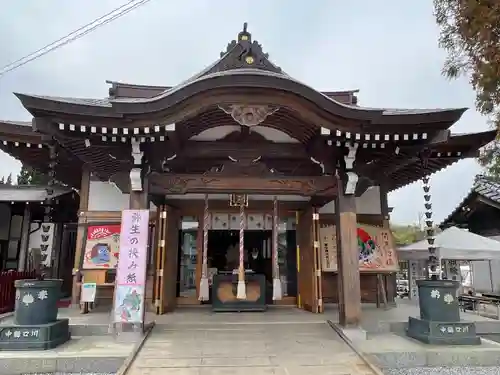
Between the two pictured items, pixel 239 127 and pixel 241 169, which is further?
pixel 239 127

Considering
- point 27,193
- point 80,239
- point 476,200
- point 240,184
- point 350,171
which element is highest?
point 476,200

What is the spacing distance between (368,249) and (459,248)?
2.80m

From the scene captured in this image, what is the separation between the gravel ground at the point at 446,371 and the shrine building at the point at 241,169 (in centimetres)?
101

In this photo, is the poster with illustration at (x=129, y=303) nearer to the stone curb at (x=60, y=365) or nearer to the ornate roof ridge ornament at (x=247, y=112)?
the stone curb at (x=60, y=365)

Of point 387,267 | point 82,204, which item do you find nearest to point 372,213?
point 387,267

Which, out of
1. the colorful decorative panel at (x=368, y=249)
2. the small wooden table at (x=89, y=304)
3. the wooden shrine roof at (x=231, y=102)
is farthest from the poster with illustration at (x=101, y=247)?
the colorful decorative panel at (x=368, y=249)

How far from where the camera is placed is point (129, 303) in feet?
17.8

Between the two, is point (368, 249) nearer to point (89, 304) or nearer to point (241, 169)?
point (241, 169)

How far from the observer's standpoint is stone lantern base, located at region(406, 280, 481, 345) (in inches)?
211

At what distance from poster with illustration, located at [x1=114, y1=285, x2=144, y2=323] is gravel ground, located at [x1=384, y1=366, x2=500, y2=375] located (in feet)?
11.2

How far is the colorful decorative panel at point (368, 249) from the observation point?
780 cm

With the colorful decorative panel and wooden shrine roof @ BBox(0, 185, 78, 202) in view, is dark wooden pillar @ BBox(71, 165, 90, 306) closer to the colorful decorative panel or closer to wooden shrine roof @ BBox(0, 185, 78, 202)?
wooden shrine roof @ BBox(0, 185, 78, 202)

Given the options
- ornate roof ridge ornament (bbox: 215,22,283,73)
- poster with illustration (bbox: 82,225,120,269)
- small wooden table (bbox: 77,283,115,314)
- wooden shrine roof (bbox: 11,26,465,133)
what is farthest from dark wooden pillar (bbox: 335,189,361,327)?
small wooden table (bbox: 77,283,115,314)

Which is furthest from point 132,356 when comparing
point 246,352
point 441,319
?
point 441,319
